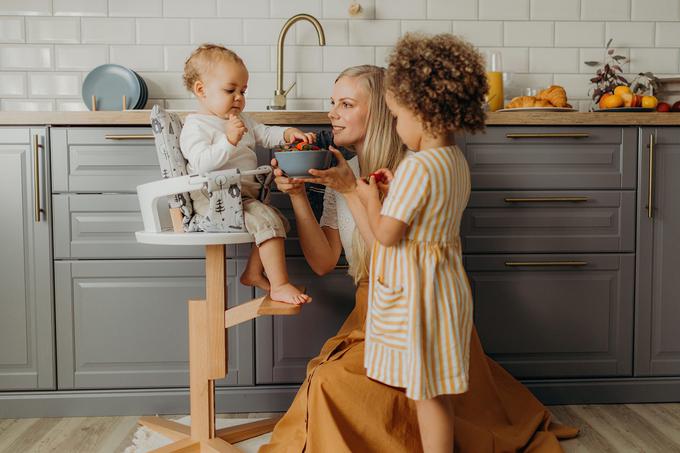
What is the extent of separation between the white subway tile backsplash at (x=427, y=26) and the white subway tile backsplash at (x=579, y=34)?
20.1 inches

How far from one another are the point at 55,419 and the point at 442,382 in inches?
57.5

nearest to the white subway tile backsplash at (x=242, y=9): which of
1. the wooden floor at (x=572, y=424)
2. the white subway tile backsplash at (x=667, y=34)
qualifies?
the wooden floor at (x=572, y=424)

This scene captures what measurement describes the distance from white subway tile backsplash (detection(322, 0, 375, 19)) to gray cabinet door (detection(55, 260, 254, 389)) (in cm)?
124

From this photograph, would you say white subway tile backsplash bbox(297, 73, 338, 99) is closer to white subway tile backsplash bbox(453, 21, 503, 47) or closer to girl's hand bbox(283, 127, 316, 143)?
white subway tile backsplash bbox(453, 21, 503, 47)

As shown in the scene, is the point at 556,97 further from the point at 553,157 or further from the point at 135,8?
the point at 135,8

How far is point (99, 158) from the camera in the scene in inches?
83.3

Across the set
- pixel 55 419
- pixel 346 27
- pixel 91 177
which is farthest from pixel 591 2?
pixel 55 419

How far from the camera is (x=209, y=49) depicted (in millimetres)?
1760

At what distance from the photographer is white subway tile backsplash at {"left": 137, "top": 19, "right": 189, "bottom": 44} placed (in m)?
2.69

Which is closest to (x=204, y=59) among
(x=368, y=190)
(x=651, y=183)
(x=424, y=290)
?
(x=368, y=190)

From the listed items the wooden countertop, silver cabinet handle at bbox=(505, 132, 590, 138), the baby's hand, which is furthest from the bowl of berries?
silver cabinet handle at bbox=(505, 132, 590, 138)

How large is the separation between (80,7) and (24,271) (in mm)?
1217

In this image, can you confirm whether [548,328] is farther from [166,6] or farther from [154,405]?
[166,6]

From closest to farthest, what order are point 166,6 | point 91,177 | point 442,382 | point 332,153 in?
point 442,382 < point 332,153 < point 91,177 < point 166,6
